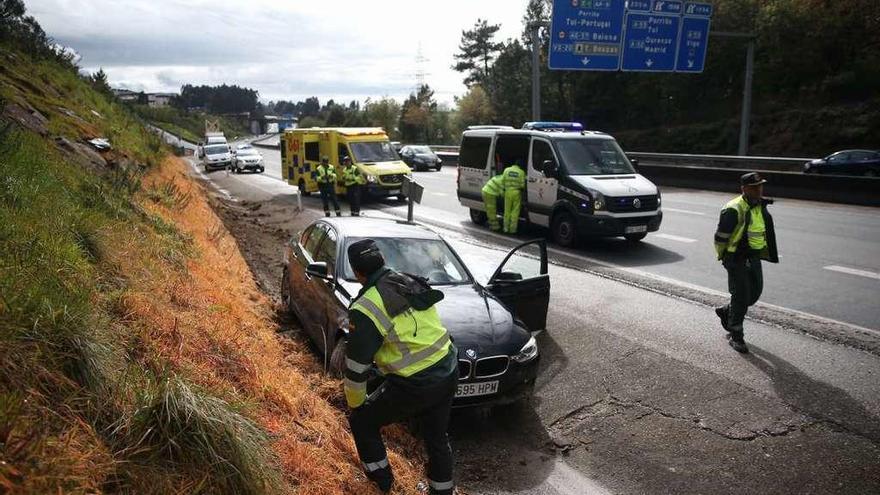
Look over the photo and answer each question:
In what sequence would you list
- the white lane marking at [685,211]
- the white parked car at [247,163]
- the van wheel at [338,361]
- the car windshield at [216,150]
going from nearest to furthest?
1. the van wheel at [338,361]
2. the white lane marking at [685,211]
3. the white parked car at [247,163]
4. the car windshield at [216,150]

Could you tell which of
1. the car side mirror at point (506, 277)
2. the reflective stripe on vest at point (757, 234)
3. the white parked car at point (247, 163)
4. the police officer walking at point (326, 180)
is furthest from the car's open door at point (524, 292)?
the white parked car at point (247, 163)

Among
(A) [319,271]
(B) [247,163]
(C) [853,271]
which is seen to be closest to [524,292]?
(A) [319,271]

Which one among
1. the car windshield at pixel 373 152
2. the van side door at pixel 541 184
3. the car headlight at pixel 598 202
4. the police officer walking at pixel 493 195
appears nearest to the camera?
the car headlight at pixel 598 202

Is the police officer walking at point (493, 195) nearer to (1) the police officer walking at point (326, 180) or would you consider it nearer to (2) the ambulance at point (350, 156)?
(1) the police officer walking at point (326, 180)

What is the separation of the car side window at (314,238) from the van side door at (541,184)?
5.97 m

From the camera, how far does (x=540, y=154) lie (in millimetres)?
12555

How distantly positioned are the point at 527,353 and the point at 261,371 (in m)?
2.13

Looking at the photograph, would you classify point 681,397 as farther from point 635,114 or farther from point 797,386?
point 635,114

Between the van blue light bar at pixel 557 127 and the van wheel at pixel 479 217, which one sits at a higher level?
the van blue light bar at pixel 557 127

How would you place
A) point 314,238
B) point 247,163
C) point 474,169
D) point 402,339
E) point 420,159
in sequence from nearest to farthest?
point 402,339 → point 314,238 → point 474,169 → point 247,163 → point 420,159

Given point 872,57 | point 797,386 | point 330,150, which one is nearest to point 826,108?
point 872,57

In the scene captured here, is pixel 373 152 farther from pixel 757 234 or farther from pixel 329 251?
pixel 757 234

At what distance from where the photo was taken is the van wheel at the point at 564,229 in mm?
11719

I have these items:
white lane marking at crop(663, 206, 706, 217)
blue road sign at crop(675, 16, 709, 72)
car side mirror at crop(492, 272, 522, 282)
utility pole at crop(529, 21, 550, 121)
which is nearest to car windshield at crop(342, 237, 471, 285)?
car side mirror at crop(492, 272, 522, 282)
